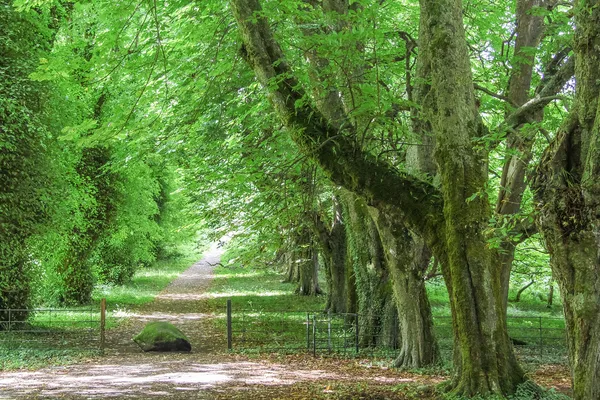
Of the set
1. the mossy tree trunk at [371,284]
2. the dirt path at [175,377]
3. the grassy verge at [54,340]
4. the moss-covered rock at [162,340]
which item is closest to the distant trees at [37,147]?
the grassy verge at [54,340]

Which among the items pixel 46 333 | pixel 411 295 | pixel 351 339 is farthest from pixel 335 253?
pixel 411 295

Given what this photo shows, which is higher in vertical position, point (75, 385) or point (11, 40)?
point (11, 40)

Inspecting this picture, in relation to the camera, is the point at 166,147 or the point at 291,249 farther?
the point at 291,249

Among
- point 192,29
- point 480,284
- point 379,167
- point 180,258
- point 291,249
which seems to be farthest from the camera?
point 180,258

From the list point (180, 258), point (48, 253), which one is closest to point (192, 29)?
point (48, 253)

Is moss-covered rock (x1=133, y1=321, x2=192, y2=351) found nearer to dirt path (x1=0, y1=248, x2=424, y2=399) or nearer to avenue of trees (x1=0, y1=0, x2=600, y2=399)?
dirt path (x1=0, y1=248, x2=424, y2=399)

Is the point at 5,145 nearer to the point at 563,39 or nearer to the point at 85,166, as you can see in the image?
the point at 85,166

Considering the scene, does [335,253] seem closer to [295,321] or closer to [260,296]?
[295,321]

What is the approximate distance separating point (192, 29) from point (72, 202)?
31.8ft

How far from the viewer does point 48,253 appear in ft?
64.6

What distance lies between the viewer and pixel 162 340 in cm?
1652

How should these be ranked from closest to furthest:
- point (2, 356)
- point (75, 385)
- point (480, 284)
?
point (480, 284), point (75, 385), point (2, 356)

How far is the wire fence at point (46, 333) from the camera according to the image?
613 inches

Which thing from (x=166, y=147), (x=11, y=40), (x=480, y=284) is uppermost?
(x=11, y=40)
